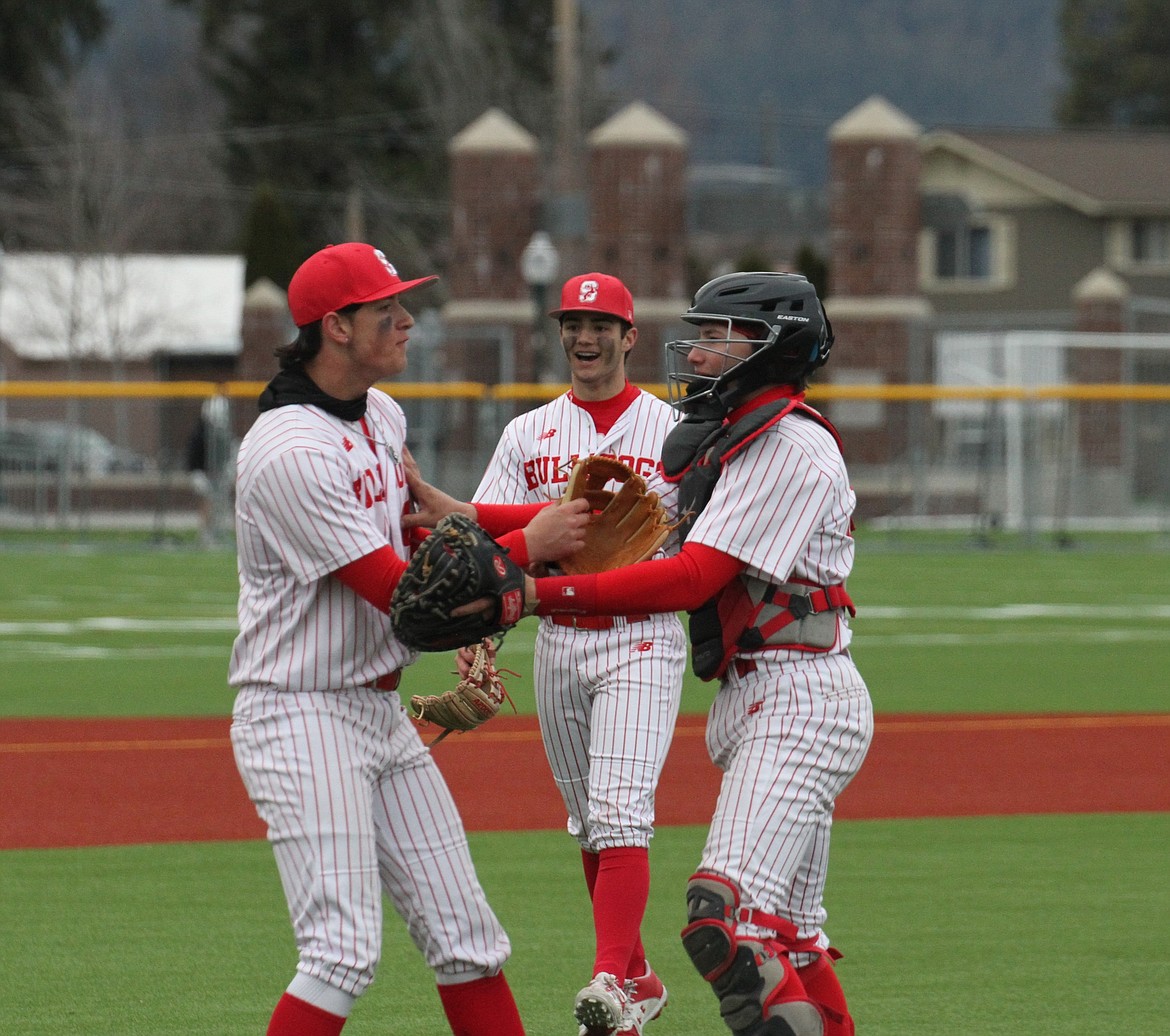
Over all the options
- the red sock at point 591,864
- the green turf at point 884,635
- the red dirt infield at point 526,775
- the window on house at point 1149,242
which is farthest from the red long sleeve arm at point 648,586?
the window on house at point 1149,242

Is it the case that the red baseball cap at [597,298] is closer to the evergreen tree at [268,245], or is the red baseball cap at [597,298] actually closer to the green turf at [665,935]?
the green turf at [665,935]

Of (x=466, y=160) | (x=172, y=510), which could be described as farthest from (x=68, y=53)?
(x=172, y=510)

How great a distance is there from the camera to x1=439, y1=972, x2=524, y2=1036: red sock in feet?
15.4

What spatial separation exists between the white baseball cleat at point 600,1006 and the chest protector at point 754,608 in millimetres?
871

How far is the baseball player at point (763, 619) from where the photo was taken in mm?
4547

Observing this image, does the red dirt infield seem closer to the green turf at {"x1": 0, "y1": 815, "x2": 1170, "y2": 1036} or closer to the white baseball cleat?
the green turf at {"x1": 0, "y1": 815, "x2": 1170, "y2": 1036}

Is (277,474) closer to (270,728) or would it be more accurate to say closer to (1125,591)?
(270,728)

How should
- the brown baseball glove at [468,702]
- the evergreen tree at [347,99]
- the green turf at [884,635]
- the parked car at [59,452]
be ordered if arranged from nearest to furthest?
the brown baseball glove at [468,702]
the green turf at [884,635]
the parked car at [59,452]
the evergreen tree at [347,99]

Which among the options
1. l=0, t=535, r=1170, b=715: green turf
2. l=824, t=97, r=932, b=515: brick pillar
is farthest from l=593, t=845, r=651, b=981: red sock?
l=824, t=97, r=932, b=515: brick pillar

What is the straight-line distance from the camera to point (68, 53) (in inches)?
2079

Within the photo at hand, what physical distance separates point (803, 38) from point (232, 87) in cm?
10085

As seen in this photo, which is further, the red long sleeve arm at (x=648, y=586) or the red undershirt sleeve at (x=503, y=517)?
the red undershirt sleeve at (x=503, y=517)

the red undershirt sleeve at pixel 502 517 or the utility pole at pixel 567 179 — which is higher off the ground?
the utility pole at pixel 567 179

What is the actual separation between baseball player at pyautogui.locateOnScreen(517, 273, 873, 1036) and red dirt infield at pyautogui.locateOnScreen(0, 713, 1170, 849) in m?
3.85
